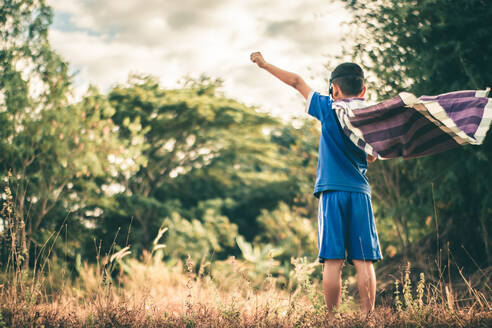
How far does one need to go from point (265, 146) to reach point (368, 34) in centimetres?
490

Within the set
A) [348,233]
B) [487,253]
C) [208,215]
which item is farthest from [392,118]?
[208,215]

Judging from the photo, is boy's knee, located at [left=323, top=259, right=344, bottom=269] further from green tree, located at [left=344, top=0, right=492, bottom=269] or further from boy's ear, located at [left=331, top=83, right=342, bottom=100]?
green tree, located at [left=344, top=0, right=492, bottom=269]

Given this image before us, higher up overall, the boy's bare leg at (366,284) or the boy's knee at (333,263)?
the boy's knee at (333,263)

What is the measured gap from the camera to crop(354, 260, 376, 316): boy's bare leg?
2.67 metres

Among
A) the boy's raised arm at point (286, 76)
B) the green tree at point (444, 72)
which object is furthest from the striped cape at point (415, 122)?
the green tree at point (444, 72)

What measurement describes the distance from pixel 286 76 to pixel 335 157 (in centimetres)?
68

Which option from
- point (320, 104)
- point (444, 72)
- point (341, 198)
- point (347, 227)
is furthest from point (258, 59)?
point (444, 72)

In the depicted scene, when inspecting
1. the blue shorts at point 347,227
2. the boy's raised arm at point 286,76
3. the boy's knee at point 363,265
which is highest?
the boy's raised arm at point 286,76

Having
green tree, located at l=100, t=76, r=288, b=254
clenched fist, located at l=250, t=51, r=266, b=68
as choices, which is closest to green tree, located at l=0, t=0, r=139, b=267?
green tree, located at l=100, t=76, r=288, b=254

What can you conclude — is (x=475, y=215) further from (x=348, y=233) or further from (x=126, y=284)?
(x=126, y=284)

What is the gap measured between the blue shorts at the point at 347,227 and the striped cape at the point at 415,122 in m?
0.35

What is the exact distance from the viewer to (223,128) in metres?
9.32

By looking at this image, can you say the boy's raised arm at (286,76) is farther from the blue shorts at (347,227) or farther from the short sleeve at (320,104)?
the blue shorts at (347,227)

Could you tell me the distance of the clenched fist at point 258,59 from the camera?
9.86 feet
